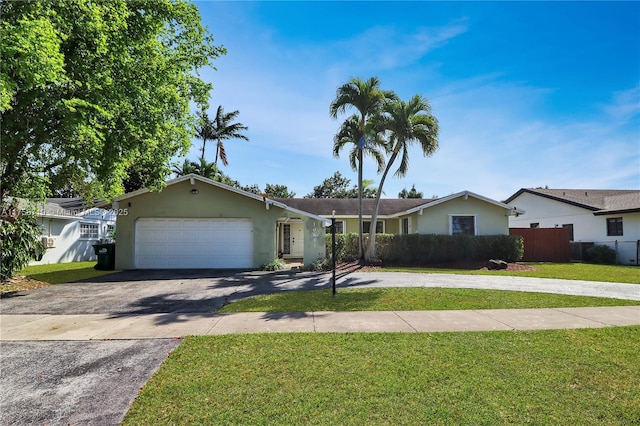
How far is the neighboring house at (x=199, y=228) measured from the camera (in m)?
15.8

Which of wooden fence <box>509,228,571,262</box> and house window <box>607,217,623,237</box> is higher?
house window <box>607,217,623,237</box>

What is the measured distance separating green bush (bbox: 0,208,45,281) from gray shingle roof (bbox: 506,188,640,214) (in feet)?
97.6

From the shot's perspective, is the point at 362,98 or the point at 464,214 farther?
the point at 464,214

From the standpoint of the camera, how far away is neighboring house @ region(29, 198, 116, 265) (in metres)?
19.0

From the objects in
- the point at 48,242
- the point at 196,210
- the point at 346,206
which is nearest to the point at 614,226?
the point at 346,206

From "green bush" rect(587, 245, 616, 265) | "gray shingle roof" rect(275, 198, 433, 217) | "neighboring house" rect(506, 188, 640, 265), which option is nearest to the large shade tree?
"gray shingle roof" rect(275, 198, 433, 217)

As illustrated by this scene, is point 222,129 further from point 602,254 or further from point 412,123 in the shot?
point 602,254

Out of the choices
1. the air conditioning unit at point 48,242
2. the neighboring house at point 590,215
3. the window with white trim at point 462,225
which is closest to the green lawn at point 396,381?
the window with white trim at point 462,225

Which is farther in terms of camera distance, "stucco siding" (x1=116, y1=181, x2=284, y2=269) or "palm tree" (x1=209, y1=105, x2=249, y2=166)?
"palm tree" (x1=209, y1=105, x2=249, y2=166)

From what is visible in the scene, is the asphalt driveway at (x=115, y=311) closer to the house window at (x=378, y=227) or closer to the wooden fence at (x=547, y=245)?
the wooden fence at (x=547, y=245)

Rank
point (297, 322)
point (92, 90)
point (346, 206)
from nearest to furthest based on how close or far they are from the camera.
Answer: point (297, 322) → point (92, 90) → point (346, 206)

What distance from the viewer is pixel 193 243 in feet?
52.6

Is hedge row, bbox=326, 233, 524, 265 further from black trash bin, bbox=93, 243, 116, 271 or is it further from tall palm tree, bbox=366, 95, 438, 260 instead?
black trash bin, bbox=93, 243, 116, 271

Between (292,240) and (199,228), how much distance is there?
8.49 metres
